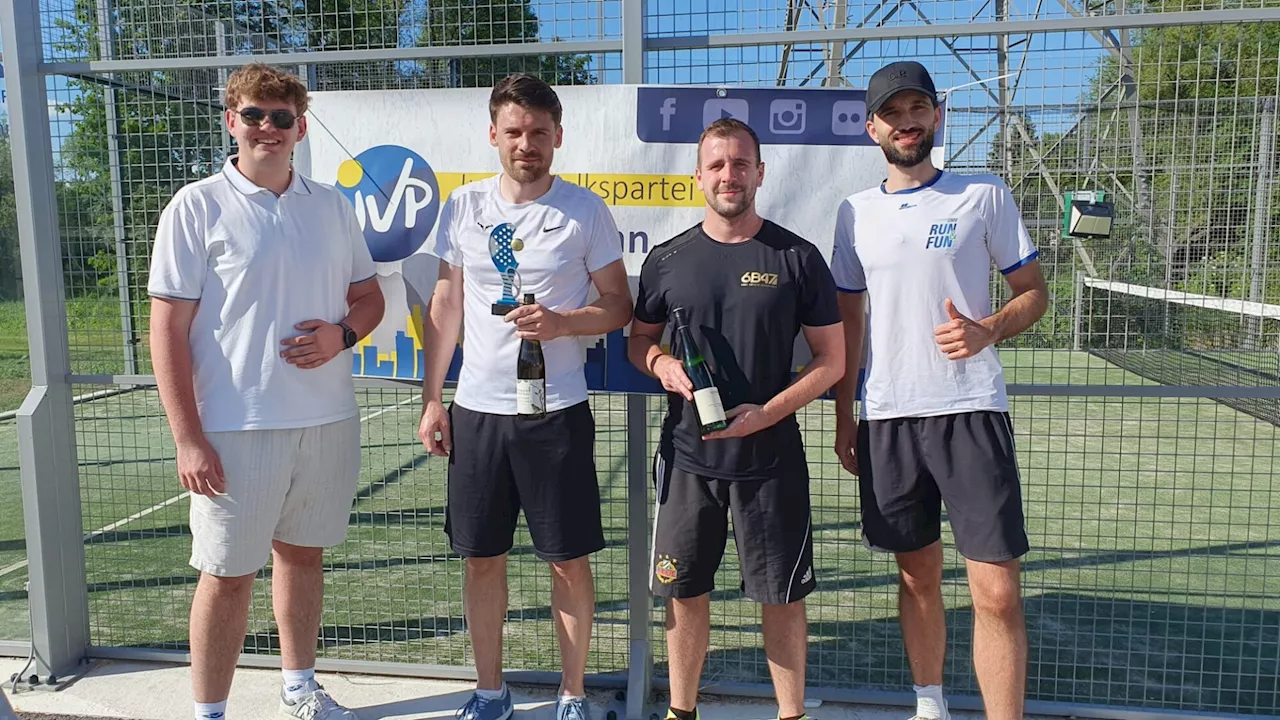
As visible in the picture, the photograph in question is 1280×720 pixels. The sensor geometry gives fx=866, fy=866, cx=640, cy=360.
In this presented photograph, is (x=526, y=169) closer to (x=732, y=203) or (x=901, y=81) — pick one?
(x=732, y=203)

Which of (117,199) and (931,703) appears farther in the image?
(117,199)

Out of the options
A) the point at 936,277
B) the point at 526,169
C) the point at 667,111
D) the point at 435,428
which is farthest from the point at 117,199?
the point at 936,277

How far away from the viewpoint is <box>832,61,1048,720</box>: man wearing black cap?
117 inches

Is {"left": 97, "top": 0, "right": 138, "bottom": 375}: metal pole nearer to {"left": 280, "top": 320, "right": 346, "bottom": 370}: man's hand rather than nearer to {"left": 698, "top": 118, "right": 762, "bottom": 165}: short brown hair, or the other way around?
{"left": 280, "top": 320, "right": 346, "bottom": 370}: man's hand

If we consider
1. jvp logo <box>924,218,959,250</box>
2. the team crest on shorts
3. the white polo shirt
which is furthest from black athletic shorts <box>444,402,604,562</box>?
jvp logo <box>924,218,959,250</box>

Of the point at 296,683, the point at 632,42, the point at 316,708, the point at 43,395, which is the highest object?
the point at 632,42

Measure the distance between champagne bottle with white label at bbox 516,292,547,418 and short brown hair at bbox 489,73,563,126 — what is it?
0.66m

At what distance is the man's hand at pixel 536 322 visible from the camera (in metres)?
2.97

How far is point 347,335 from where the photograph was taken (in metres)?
3.13

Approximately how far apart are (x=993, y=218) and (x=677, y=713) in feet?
6.95

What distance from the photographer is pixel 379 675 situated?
4020 millimetres

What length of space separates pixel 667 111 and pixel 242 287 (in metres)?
1.79

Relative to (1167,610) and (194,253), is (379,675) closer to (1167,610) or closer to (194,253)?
(194,253)

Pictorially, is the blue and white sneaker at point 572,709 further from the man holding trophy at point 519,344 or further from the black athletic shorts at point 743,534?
the black athletic shorts at point 743,534
